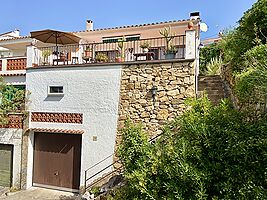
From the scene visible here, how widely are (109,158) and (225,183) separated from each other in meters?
6.68

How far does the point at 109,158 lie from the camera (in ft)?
36.6

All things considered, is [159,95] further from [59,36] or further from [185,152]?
[59,36]

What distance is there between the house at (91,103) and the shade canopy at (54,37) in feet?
3.39

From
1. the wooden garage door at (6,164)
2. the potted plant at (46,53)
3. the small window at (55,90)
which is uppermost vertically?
the potted plant at (46,53)

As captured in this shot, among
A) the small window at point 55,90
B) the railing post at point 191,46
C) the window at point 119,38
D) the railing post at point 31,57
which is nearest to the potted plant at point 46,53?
the railing post at point 31,57

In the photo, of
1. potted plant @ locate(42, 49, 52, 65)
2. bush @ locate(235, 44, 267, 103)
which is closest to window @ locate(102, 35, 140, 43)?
potted plant @ locate(42, 49, 52, 65)

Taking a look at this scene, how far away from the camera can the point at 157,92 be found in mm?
10875

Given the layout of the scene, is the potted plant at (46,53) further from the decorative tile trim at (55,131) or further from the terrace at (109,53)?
the decorative tile trim at (55,131)

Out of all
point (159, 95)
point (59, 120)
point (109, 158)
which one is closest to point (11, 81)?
point (59, 120)

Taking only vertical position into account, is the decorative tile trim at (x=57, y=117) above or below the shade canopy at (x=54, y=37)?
below

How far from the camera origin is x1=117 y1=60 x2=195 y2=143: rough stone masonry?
34.5 feet

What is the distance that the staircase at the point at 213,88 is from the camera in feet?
36.0

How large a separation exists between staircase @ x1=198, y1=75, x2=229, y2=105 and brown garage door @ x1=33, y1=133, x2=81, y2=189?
633cm

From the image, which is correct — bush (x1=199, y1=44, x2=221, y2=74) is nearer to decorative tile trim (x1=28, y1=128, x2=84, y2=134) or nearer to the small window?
the small window
